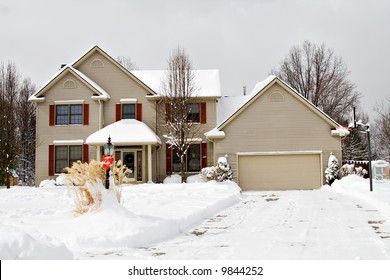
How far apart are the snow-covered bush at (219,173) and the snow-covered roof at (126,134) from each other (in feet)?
8.84

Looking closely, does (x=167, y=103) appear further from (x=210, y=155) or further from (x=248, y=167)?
(x=248, y=167)

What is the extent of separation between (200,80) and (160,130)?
3.19 m

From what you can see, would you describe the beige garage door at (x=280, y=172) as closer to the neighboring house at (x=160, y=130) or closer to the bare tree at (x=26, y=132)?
the neighboring house at (x=160, y=130)

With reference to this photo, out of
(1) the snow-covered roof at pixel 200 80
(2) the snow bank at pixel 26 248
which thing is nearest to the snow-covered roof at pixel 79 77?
(1) the snow-covered roof at pixel 200 80

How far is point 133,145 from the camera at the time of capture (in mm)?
19797

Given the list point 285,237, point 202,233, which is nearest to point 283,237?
point 285,237

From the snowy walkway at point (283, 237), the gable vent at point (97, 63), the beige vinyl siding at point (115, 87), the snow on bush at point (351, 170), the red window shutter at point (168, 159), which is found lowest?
the snowy walkway at point (283, 237)

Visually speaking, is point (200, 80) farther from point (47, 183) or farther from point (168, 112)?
point (47, 183)

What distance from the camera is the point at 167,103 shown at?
2038 centimetres

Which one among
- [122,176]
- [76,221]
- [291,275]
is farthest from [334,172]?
[291,275]

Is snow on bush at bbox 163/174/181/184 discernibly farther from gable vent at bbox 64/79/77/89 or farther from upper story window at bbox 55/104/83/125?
gable vent at bbox 64/79/77/89

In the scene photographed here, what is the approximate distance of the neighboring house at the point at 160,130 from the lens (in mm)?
18656

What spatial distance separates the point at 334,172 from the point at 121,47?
48.7ft

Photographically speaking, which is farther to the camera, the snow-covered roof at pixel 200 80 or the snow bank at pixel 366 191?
the snow-covered roof at pixel 200 80
